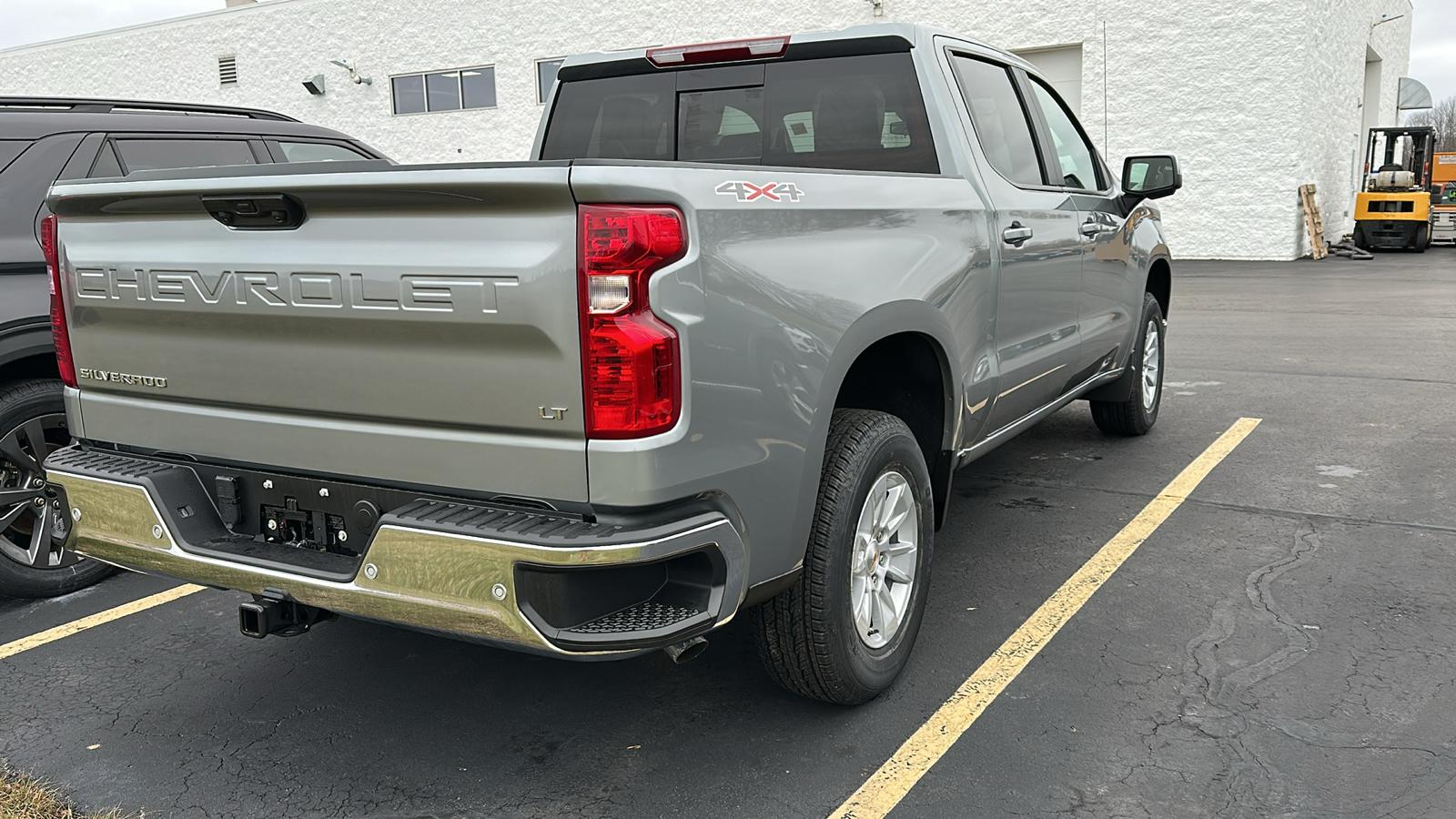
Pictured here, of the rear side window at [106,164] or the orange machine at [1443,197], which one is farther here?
the orange machine at [1443,197]

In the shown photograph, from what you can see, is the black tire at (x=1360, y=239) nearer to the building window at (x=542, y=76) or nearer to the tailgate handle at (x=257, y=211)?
the building window at (x=542, y=76)

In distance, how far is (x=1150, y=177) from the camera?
5.58m

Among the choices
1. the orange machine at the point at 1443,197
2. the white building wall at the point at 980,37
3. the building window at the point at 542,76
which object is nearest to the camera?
the white building wall at the point at 980,37

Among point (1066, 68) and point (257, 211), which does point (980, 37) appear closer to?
point (1066, 68)

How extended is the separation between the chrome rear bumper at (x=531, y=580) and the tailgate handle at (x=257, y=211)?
29.2 inches

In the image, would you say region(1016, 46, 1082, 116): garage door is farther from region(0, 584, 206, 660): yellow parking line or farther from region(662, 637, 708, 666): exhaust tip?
region(662, 637, 708, 666): exhaust tip

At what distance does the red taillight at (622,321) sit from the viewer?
7.61ft

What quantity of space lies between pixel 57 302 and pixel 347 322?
1.17 m

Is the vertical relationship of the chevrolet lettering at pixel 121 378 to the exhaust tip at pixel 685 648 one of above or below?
above

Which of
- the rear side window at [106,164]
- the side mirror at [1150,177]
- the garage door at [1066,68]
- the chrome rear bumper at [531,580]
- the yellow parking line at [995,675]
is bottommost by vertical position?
the yellow parking line at [995,675]

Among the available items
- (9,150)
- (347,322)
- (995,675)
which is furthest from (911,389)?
Answer: (9,150)

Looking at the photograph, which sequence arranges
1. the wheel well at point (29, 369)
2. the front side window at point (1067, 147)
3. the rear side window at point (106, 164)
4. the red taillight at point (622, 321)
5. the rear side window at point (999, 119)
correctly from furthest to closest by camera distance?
the front side window at point (1067, 147) → the rear side window at point (106, 164) → the wheel well at point (29, 369) → the rear side window at point (999, 119) → the red taillight at point (622, 321)

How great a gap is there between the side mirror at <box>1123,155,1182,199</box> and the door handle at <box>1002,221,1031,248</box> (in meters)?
1.67

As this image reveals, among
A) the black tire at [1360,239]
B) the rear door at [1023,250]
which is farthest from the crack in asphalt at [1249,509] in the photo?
the black tire at [1360,239]
